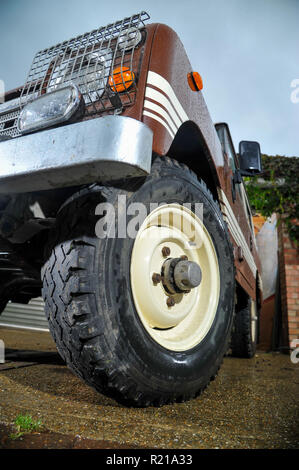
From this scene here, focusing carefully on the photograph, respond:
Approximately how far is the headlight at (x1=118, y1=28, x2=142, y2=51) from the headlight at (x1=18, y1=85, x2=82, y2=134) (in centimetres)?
33

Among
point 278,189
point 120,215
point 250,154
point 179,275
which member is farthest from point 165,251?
point 278,189

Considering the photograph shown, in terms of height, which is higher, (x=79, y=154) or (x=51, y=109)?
(x=51, y=109)

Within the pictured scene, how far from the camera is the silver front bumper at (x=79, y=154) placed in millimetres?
930

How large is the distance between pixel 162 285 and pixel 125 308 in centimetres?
32

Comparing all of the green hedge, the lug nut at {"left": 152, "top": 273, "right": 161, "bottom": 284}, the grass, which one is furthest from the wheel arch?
the green hedge

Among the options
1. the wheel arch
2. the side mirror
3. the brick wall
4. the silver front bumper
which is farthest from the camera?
the brick wall

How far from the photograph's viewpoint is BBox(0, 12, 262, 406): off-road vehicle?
0.97m

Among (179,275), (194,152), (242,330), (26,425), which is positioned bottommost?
(242,330)

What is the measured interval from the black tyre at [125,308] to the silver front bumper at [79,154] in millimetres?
125

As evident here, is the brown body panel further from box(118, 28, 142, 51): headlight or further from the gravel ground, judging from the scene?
the gravel ground

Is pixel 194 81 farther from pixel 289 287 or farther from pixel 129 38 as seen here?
pixel 289 287

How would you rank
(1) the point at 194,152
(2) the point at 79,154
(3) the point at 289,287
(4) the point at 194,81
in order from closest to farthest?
(2) the point at 79,154
(4) the point at 194,81
(1) the point at 194,152
(3) the point at 289,287

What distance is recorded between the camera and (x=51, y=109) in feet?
3.47

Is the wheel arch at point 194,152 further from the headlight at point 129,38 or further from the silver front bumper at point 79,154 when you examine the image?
the silver front bumper at point 79,154
